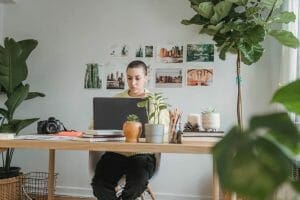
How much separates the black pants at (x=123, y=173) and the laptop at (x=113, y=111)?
0.52m

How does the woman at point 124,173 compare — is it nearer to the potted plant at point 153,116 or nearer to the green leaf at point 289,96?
the potted plant at point 153,116

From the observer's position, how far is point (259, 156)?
0.93 feet

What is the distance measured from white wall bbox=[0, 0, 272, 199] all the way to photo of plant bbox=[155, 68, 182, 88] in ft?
0.20

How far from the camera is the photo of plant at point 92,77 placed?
4.00 metres

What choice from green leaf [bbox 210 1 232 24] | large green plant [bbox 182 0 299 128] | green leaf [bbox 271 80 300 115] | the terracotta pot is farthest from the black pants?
green leaf [bbox 271 80 300 115]

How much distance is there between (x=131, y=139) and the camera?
6.70 feet

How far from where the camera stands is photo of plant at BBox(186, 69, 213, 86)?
3.71 meters

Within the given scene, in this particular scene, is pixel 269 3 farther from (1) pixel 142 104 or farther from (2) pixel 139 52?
(1) pixel 142 104

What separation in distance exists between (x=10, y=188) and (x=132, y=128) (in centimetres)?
203

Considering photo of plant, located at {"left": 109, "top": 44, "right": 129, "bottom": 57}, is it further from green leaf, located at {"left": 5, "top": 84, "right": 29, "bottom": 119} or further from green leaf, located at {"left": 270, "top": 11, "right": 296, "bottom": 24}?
green leaf, located at {"left": 270, "top": 11, "right": 296, "bottom": 24}

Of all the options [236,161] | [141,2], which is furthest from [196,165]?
[236,161]

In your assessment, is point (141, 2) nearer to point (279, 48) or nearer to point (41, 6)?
point (41, 6)

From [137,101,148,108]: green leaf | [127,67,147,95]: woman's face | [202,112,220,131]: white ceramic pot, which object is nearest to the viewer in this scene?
[137,101,148,108]: green leaf

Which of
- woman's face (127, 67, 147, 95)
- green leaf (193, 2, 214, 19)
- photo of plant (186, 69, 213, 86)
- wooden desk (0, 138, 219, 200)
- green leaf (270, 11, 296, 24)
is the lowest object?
wooden desk (0, 138, 219, 200)
